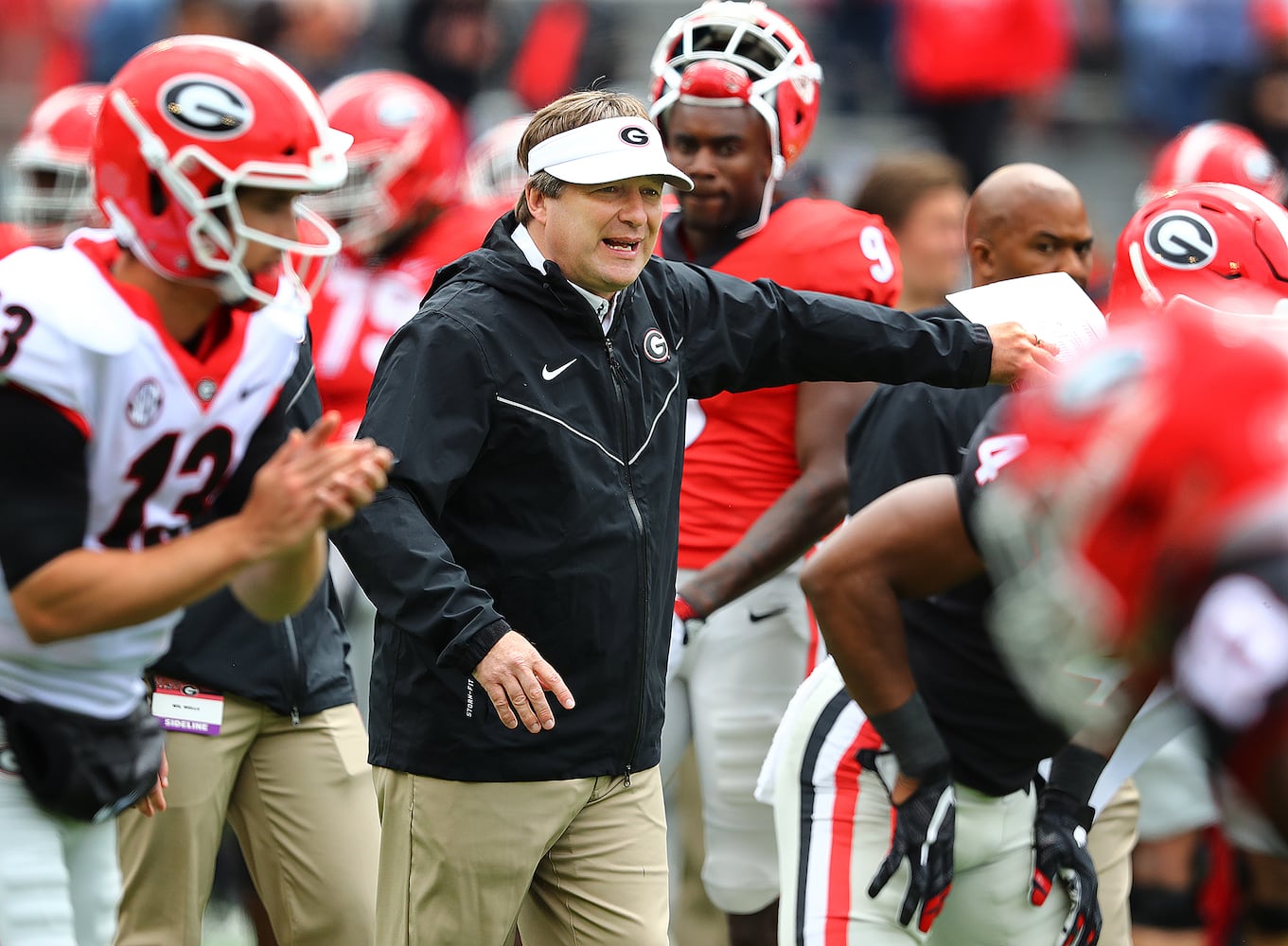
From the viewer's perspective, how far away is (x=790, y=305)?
12.5 feet

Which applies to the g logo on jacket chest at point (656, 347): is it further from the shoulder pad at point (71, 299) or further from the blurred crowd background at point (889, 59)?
the blurred crowd background at point (889, 59)

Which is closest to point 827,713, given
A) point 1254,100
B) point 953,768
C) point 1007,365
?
point 953,768

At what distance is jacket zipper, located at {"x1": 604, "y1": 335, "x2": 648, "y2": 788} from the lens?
3.50 m

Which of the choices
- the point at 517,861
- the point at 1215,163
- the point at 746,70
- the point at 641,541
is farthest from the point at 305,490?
the point at 1215,163

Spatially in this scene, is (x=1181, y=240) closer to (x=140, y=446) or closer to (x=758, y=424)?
(x=758, y=424)

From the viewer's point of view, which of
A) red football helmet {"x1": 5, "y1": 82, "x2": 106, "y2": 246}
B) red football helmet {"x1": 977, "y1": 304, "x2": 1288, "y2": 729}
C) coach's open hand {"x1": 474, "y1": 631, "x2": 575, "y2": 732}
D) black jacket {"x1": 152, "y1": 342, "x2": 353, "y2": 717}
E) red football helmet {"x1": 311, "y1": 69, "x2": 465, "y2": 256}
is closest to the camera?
red football helmet {"x1": 977, "y1": 304, "x2": 1288, "y2": 729}

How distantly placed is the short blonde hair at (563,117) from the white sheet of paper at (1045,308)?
0.78 meters

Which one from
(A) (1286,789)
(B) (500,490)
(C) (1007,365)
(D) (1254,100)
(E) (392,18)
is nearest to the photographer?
(A) (1286,789)

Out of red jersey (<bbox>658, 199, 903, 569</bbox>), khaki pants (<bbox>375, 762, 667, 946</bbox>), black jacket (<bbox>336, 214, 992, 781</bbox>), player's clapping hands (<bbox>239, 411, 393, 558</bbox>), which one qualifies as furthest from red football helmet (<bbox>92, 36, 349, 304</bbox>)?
red jersey (<bbox>658, 199, 903, 569</bbox>)

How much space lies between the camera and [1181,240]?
3.78 metres

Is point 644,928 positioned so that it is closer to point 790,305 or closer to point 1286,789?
point 790,305

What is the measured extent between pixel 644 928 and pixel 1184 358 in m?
2.00

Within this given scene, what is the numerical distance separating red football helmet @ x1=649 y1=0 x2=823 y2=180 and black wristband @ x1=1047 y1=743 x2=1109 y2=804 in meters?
2.09

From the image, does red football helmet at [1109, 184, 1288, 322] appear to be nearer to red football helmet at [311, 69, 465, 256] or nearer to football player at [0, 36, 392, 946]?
football player at [0, 36, 392, 946]
